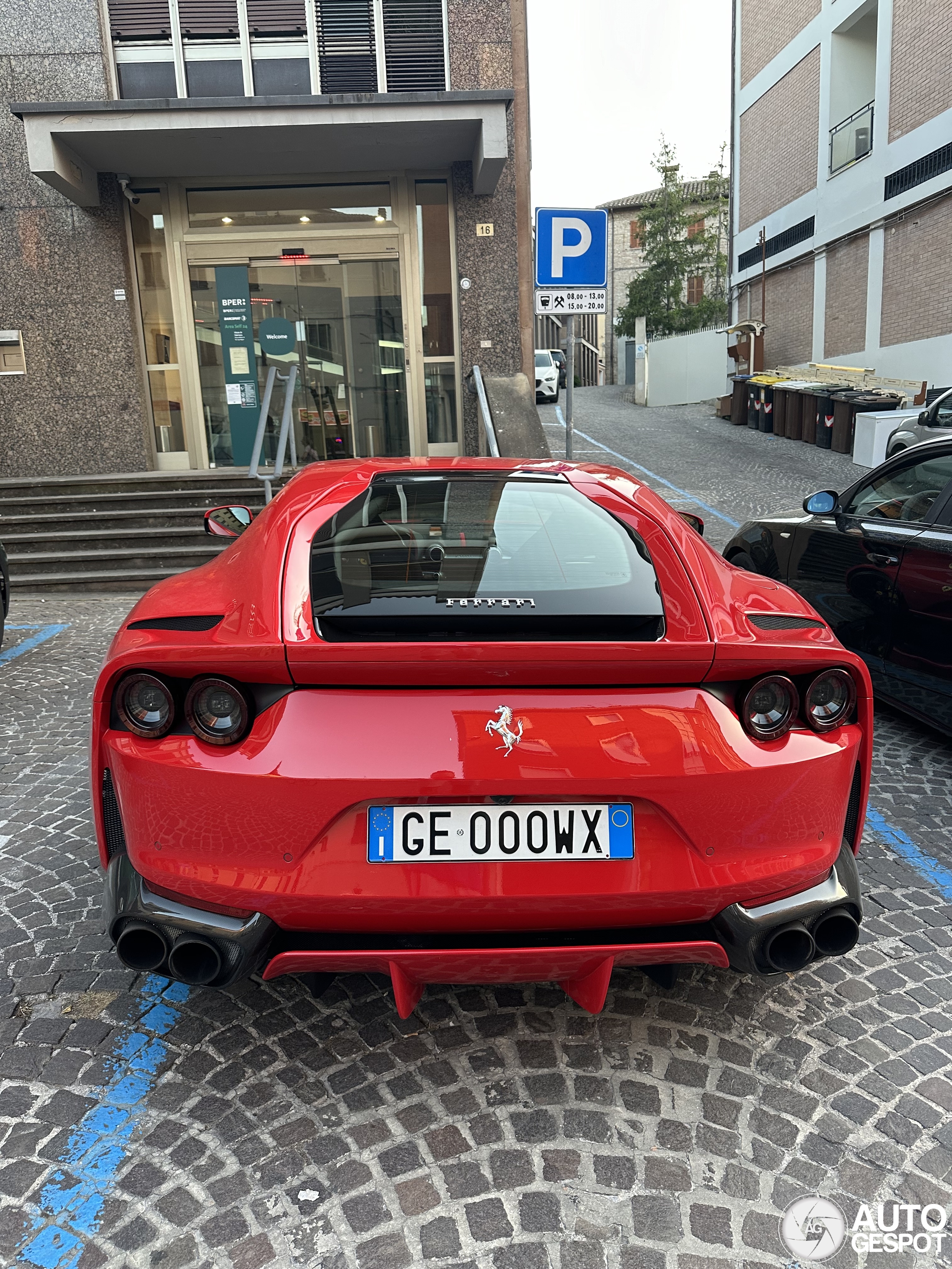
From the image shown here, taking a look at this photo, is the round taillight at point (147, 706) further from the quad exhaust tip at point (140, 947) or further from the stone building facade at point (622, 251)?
the stone building facade at point (622, 251)

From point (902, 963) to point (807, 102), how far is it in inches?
1009

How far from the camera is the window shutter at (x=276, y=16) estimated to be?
12031mm

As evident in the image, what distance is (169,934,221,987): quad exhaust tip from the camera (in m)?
2.04

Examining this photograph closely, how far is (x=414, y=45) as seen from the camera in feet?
39.9

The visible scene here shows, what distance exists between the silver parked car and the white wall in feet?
53.4

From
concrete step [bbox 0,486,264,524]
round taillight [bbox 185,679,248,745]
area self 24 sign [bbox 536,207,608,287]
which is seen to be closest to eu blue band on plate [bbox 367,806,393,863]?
round taillight [bbox 185,679,248,745]

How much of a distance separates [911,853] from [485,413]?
8082 millimetres

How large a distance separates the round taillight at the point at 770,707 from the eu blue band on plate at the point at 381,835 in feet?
2.63

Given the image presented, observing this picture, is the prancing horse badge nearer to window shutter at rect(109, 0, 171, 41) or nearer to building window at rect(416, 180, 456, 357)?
building window at rect(416, 180, 456, 357)

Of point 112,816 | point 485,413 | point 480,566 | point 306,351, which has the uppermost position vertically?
point 306,351

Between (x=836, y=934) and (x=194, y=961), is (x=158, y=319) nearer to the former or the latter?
(x=194, y=961)

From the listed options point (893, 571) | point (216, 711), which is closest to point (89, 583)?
point (893, 571)

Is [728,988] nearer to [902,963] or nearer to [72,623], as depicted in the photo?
[902,963]

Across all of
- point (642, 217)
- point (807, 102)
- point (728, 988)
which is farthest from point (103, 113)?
point (642, 217)
